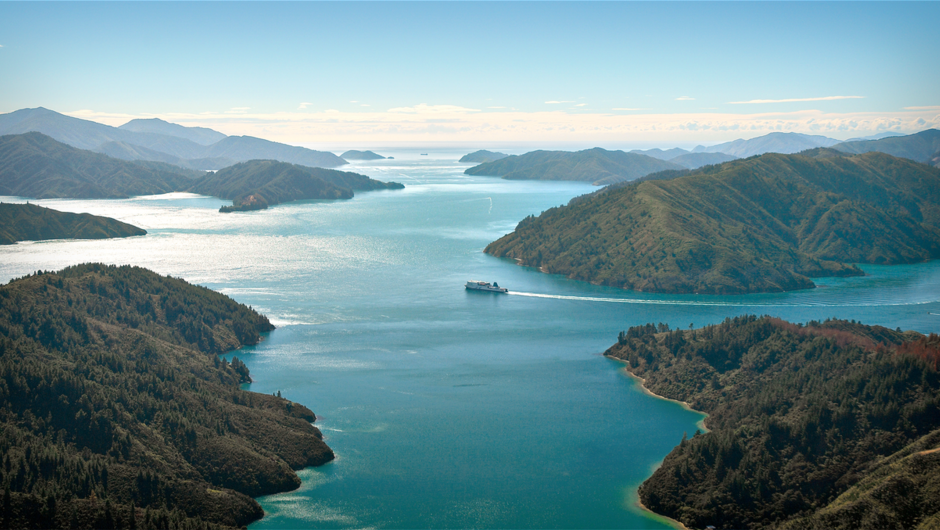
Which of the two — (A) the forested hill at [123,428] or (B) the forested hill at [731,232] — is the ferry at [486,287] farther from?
(A) the forested hill at [123,428]

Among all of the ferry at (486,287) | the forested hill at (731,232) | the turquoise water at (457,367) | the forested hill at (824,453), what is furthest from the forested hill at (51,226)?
the forested hill at (824,453)

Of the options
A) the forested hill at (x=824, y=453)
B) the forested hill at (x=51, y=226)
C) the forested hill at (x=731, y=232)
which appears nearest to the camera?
the forested hill at (x=824, y=453)

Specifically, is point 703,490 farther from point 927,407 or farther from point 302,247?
Result: point 302,247

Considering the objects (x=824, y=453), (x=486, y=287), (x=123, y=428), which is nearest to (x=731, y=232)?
(x=486, y=287)

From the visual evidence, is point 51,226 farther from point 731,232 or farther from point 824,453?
point 824,453

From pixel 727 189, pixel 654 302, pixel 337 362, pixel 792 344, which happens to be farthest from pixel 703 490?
pixel 727 189

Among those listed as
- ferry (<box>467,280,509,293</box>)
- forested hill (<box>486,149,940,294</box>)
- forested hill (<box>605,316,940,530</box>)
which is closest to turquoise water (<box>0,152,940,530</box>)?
ferry (<box>467,280,509,293</box>)
